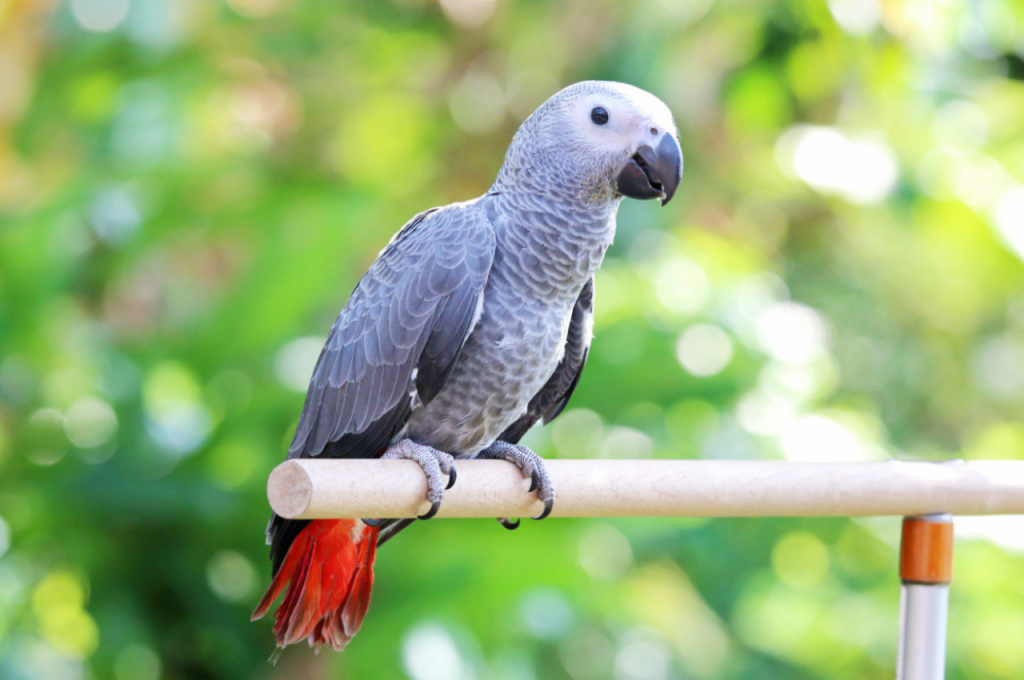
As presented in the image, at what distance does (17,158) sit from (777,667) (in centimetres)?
239

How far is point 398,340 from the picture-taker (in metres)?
0.95

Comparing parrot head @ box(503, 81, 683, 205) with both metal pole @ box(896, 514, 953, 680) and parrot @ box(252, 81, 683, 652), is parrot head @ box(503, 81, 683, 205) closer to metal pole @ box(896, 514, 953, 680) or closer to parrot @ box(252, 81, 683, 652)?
parrot @ box(252, 81, 683, 652)

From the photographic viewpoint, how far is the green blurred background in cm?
178

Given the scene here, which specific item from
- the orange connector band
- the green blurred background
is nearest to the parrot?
the orange connector band

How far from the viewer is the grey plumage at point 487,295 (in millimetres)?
930

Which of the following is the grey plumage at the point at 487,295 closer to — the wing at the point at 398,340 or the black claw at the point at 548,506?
the wing at the point at 398,340

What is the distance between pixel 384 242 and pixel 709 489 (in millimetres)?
1755

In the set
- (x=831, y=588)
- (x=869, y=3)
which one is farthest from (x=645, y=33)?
(x=831, y=588)

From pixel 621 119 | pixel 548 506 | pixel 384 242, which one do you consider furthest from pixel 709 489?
pixel 384 242

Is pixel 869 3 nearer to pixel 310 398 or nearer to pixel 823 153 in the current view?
pixel 823 153

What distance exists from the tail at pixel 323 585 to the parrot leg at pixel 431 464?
1.5 inches

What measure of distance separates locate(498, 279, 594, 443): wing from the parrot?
0.07m

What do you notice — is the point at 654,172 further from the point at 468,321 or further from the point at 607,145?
the point at 468,321

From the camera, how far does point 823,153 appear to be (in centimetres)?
243
